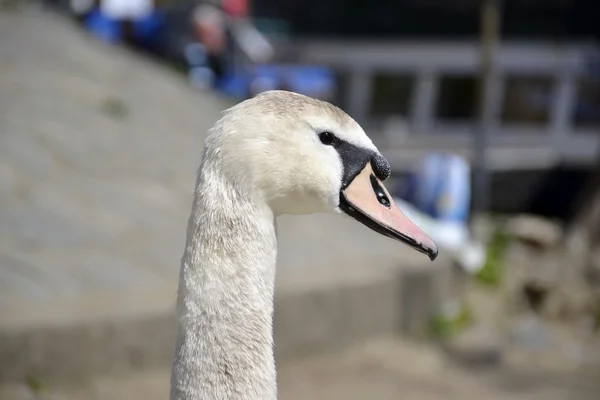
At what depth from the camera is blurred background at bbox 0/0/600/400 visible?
4664 mm

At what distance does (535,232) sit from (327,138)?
698cm

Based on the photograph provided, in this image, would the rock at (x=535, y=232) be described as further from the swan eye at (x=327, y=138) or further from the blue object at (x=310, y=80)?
the swan eye at (x=327, y=138)

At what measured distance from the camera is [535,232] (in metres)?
8.69

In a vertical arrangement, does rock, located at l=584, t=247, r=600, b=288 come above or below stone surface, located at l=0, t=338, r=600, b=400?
above

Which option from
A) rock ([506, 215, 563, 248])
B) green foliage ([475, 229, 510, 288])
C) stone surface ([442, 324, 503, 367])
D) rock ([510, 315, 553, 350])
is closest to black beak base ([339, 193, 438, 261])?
stone surface ([442, 324, 503, 367])

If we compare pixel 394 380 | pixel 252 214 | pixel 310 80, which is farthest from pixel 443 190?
pixel 252 214

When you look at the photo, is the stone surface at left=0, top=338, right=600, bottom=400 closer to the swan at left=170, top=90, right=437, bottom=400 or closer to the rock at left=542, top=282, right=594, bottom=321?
the rock at left=542, top=282, right=594, bottom=321

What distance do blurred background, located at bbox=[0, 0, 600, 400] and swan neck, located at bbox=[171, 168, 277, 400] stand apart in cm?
244

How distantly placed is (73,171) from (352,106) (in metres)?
6.73

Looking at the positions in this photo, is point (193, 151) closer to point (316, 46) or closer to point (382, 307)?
point (382, 307)

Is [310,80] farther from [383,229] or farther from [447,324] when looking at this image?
[383,229]

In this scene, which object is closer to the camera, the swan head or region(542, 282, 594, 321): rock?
the swan head

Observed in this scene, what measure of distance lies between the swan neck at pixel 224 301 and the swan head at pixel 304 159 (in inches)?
2.0

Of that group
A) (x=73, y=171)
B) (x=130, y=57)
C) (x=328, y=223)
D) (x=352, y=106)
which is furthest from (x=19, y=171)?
(x=352, y=106)
